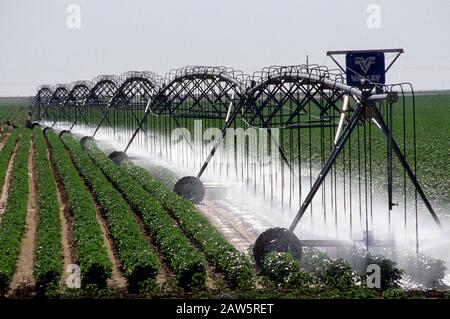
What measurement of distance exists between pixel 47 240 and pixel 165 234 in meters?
2.99

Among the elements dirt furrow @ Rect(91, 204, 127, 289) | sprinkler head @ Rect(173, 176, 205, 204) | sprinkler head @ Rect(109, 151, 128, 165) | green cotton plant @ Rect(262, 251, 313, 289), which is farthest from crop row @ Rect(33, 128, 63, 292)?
sprinkler head @ Rect(109, 151, 128, 165)

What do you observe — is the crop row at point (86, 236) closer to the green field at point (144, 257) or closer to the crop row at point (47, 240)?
the green field at point (144, 257)

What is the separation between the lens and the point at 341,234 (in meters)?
19.9

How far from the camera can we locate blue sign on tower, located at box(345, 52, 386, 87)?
17516 millimetres

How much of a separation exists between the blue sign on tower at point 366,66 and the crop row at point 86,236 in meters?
7.80

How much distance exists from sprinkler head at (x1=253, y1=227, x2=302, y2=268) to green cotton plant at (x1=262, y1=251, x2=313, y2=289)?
465mm

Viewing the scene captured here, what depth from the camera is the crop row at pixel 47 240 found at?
1418cm

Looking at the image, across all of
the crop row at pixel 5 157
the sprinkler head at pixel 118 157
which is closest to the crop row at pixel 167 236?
the crop row at pixel 5 157

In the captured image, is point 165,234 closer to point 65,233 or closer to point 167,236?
point 167,236

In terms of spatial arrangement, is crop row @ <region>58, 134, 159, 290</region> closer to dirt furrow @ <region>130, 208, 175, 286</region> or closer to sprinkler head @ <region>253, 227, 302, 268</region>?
dirt furrow @ <region>130, 208, 175, 286</region>

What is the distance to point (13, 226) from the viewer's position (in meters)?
18.9
